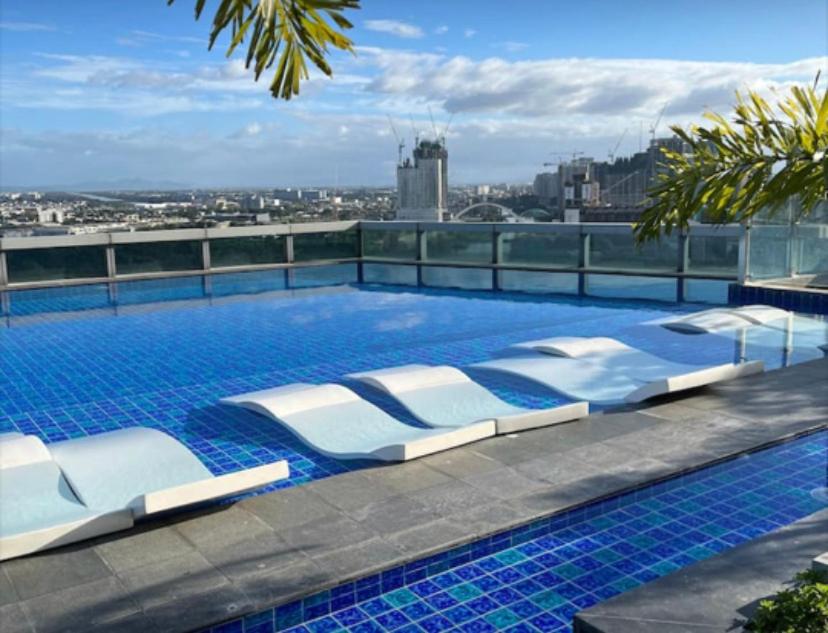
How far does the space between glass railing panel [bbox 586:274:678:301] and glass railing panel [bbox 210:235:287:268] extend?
26.0 ft

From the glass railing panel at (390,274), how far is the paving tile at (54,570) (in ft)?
47.5

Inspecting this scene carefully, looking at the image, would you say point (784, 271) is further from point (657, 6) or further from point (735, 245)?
point (657, 6)

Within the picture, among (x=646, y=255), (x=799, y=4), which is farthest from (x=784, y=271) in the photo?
(x=799, y=4)

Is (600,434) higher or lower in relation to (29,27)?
lower

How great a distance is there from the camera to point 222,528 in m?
4.58

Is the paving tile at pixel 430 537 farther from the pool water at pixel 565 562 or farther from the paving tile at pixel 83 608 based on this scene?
the paving tile at pixel 83 608

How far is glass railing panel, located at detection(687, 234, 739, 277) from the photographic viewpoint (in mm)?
15406

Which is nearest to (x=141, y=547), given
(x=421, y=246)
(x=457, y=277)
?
(x=457, y=277)

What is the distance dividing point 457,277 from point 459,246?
129 cm

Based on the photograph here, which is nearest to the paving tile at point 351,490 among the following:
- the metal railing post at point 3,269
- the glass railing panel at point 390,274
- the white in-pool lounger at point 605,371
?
the white in-pool lounger at point 605,371

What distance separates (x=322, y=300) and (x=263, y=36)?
13395mm

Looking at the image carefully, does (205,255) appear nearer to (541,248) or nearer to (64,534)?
(541,248)

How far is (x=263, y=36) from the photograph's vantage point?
2.48 metres

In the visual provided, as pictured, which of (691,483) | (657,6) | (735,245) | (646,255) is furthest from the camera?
(646,255)
